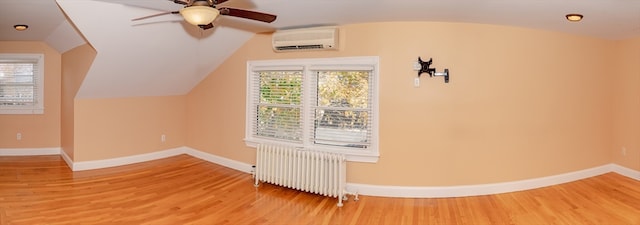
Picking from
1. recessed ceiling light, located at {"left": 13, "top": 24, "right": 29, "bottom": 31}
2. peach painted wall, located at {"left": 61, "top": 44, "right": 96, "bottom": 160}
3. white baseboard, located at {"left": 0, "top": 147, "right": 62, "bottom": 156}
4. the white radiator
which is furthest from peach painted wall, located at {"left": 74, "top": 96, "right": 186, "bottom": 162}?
the white radiator

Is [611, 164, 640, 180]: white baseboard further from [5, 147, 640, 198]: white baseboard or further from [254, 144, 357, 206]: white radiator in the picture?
[254, 144, 357, 206]: white radiator

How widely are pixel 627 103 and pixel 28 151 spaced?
9.25 meters

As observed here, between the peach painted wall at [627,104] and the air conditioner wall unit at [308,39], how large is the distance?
3942mm

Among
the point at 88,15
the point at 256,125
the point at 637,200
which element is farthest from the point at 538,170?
the point at 88,15

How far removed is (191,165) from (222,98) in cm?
113

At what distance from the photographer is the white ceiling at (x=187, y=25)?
321 cm

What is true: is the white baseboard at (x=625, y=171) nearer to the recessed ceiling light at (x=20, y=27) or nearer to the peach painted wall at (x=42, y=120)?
the recessed ceiling light at (x=20, y=27)

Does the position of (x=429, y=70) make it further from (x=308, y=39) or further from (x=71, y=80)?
(x=71, y=80)

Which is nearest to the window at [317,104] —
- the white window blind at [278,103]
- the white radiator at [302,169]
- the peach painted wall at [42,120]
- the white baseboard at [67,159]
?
the white window blind at [278,103]

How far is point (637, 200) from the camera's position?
3920 mm

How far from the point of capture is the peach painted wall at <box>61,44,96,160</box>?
4535 millimetres

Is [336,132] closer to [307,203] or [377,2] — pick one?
[307,203]

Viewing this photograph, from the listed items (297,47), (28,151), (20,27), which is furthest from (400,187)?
(28,151)

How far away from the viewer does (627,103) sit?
480cm
